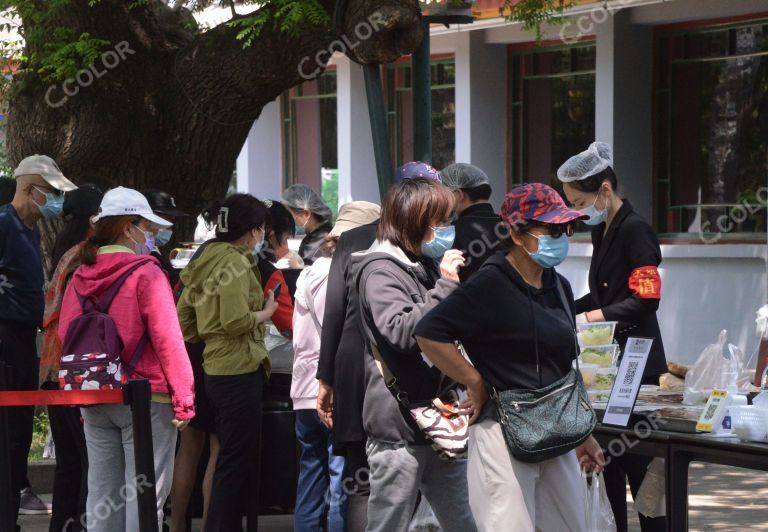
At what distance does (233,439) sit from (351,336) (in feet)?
4.50

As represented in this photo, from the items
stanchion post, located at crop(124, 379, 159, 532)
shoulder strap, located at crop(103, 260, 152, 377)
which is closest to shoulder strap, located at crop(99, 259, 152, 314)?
shoulder strap, located at crop(103, 260, 152, 377)

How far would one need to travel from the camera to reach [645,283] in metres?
5.89

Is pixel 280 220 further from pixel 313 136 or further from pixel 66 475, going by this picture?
pixel 313 136

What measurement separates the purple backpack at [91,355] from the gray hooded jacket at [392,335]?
1.10 meters

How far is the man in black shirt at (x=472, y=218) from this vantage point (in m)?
6.17

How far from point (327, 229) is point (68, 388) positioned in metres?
3.16

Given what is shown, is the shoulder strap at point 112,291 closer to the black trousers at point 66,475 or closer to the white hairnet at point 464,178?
the black trousers at point 66,475

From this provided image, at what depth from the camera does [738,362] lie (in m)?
5.54

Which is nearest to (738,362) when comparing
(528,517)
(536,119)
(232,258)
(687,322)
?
(528,517)

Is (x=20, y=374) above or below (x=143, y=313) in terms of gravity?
below

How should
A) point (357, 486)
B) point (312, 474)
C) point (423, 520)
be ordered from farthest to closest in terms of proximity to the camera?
point (423, 520) < point (312, 474) < point (357, 486)

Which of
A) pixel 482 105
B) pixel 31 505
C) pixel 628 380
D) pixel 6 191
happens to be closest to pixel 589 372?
pixel 628 380

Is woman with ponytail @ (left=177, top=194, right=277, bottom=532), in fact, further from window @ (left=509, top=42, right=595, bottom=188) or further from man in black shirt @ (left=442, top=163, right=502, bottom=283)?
window @ (left=509, top=42, right=595, bottom=188)

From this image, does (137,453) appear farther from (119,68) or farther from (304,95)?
(304,95)
